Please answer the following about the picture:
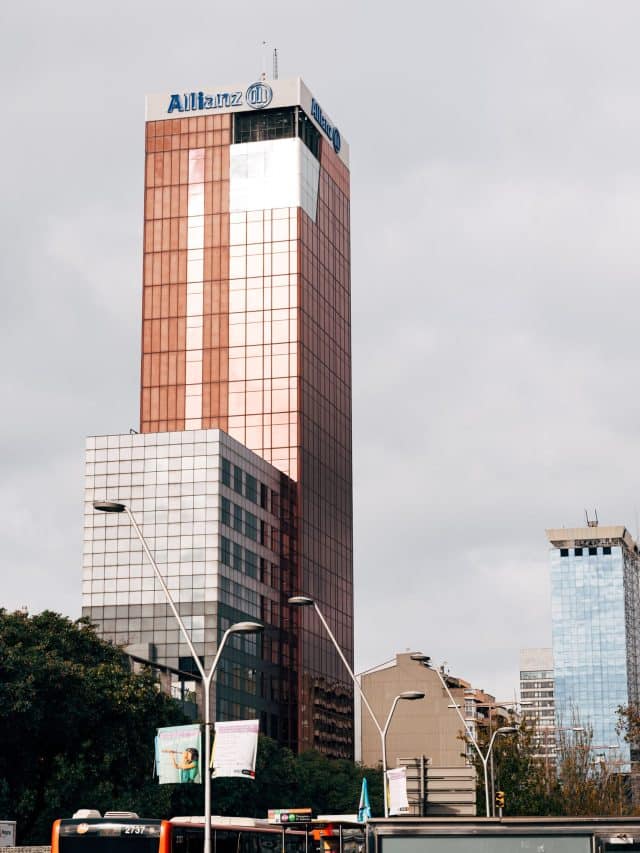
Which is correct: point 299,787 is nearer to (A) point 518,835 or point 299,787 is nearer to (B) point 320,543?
(B) point 320,543

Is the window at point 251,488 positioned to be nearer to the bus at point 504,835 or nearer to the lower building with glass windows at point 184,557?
the lower building with glass windows at point 184,557

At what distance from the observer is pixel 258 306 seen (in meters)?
185

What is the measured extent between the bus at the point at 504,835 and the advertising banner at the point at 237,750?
556 inches

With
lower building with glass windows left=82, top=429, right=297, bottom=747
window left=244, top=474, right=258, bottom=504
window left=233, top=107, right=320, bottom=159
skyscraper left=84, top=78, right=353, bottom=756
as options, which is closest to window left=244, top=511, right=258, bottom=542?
lower building with glass windows left=82, top=429, right=297, bottom=747

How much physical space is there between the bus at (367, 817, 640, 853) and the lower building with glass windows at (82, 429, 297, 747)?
413 feet

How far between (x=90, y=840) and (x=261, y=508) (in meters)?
125

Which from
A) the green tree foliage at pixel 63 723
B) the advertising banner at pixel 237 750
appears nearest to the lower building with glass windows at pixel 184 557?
the green tree foliage at pixel 63 723

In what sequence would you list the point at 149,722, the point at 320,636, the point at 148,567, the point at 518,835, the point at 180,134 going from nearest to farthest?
the point at 518,835
the point at 149,722
the point at 148,567
the point at 320,636
the point at 180,134

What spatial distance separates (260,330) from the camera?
18412 centimetres

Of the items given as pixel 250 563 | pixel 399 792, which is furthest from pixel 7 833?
pixel 250 563

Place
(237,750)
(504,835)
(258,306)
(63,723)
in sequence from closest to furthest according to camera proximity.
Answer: (504,835) → (237,750) → (63,723) → (258,306)

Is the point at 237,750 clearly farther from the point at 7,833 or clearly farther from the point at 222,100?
the point at 222,100

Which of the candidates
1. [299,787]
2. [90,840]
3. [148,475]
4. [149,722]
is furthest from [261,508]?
[90,840]

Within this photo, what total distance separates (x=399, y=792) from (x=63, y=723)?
96.7 ft
